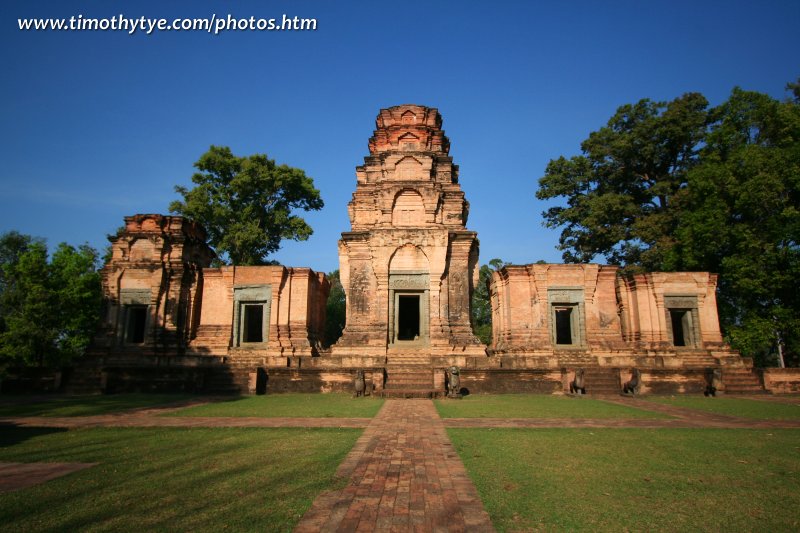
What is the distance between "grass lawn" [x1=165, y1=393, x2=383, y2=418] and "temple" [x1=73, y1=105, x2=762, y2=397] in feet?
9.51

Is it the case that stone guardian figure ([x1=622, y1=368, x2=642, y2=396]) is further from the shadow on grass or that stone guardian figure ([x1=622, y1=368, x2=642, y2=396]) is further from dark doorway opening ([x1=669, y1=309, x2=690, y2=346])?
the shadow on grass

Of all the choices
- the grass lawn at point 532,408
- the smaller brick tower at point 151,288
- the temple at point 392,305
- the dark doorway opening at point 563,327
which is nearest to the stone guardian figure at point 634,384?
the temple at point 392,305

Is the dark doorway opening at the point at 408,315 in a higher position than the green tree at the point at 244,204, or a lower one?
lower

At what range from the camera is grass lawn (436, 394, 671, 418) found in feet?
36.5

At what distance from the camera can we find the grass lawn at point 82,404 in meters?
12.4

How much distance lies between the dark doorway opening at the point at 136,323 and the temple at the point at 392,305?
7 cm

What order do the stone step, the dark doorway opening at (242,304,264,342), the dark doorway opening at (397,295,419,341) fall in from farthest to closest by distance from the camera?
the dark doorway opening at (397,295,419,341) < the dark doorway opening at (242,304,264,342) < the stone step

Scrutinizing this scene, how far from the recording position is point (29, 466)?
255 inches

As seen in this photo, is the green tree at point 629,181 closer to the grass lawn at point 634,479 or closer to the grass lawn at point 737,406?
the grass lawn at point 737,406

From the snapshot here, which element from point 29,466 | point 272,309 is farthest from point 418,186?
point 29,466

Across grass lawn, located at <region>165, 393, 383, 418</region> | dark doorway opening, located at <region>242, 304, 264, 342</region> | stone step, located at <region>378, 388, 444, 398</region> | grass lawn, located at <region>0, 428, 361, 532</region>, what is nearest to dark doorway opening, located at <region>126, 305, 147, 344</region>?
dark doorway opening, located at <region>242, 304, 264, 342</region>

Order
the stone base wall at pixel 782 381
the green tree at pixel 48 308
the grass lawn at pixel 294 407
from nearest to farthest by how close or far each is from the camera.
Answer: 1. the grass lawn at pixel 294 407
2. the stone base wall at pixel 782 381
3. the green tree at pixel 48 308

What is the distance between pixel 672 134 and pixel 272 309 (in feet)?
83.9

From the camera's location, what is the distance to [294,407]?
1266cm
